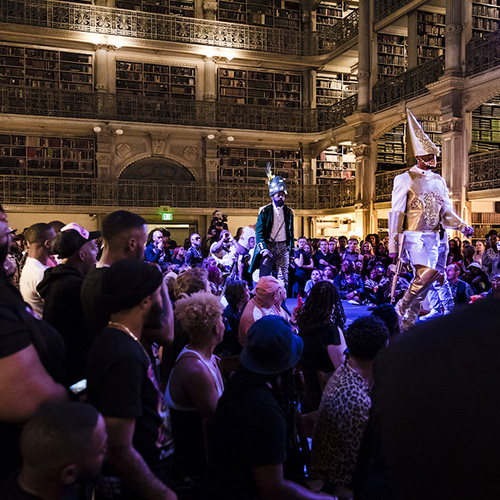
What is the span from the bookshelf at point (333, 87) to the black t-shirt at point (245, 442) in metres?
20.2

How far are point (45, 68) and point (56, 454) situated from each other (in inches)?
756

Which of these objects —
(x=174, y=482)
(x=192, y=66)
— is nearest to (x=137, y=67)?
(x=192, y=66)

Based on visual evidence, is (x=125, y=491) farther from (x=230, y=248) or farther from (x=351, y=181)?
(x=351, y=181)

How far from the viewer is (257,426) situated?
1781 mm

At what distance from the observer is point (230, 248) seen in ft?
31.7

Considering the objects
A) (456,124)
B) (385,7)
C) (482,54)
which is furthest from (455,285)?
(385,7)

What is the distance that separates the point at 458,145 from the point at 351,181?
532cm

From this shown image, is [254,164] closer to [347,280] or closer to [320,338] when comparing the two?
[347,280]

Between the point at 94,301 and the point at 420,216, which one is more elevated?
the point at 420,216

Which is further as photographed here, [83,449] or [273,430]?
[273,430]

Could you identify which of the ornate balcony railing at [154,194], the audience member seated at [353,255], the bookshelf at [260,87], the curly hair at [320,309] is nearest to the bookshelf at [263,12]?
the bookshelf at [260,87]

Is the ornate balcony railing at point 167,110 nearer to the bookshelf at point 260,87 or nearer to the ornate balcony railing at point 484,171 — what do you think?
the bookshelf at point 260,87

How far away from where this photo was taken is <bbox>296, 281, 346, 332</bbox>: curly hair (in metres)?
3.54

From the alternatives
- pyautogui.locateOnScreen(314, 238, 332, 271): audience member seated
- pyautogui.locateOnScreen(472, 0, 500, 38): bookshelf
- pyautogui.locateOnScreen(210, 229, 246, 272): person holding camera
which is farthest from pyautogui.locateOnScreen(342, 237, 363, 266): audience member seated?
pyautogui.locateOnScreen(472, 0, 500, 38): bookshelf
